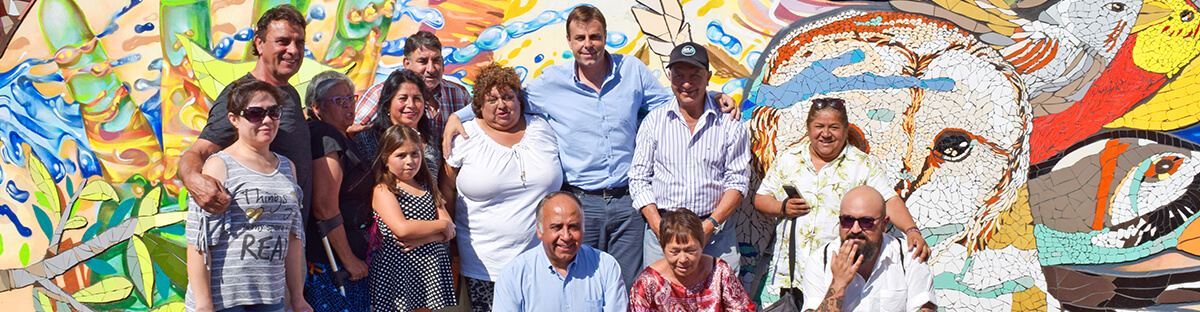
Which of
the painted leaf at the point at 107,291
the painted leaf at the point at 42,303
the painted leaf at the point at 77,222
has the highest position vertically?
the painted leaf at the point at 77,222

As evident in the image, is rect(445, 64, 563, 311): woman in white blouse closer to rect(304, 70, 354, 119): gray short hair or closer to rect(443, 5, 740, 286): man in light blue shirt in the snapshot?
rect(443, 5, 740, 286): man in light blue shirt

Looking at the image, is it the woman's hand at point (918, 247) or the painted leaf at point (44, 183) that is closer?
the woman's hand at point (918, 247)

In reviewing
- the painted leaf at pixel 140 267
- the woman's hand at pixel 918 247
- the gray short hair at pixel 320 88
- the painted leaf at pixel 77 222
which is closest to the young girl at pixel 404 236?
the gray short hair at pixel 320 88

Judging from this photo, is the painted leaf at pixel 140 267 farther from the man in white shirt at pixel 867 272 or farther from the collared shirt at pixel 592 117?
the man in white shirt at pixel 867 272

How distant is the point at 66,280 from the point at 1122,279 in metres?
6.49

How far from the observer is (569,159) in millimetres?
4582

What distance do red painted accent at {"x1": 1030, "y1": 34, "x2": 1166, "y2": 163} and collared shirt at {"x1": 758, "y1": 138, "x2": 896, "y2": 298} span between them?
133 cm

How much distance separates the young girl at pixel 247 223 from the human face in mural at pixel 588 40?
4.97 feet

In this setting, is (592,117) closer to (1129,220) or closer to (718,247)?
(718,247)

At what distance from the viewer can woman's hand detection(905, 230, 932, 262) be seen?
12.6 feet

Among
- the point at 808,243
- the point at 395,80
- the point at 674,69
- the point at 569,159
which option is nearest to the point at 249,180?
the point at 395,80

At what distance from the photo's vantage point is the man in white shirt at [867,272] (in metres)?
3.64

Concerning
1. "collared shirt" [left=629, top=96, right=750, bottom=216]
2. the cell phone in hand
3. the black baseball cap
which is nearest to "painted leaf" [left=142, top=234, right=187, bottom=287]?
"collared shirt" [left=629, top=96, right=750, bottom=216]

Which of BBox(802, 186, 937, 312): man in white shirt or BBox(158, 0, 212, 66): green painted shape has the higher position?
BBox(158, 0, 212, 66): green painted shape
